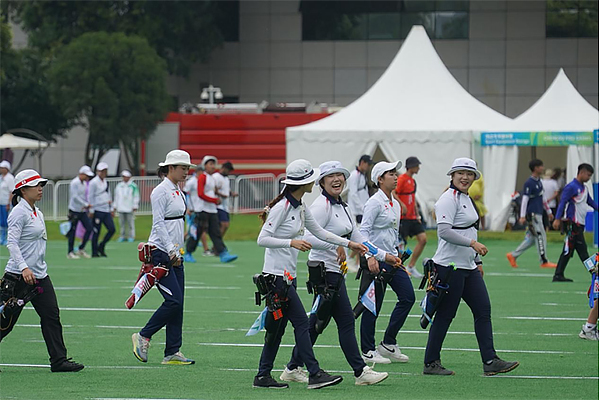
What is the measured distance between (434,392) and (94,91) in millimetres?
33211

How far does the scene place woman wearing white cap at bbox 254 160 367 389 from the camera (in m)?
8.51

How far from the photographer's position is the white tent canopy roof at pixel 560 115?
1118 inches

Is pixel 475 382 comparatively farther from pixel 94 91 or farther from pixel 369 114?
pixel 94 91

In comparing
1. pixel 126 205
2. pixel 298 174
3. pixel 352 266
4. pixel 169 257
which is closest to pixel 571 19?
pixel 126 205

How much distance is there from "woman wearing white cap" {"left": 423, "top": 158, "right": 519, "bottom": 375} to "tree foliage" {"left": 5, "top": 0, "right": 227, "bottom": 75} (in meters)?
36.6

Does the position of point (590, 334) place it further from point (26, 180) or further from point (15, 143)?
point (15, 143)

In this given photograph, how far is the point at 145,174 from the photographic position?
41.0 metres

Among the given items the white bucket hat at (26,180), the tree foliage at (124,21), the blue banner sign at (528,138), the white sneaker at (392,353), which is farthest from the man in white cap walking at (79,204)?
the tree foliage at (124,21)

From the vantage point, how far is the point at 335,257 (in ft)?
29.9

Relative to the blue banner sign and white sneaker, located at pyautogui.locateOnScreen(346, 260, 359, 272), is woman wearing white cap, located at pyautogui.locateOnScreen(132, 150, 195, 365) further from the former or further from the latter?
the blue banner sign

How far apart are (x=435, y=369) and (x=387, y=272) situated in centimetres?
113

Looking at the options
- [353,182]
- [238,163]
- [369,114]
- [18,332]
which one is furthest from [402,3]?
[18,332]

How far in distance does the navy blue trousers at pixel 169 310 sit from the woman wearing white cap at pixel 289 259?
4.33 ft

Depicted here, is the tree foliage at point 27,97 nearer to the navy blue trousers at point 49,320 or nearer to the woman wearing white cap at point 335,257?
the navy blue trousers at point 49,320
